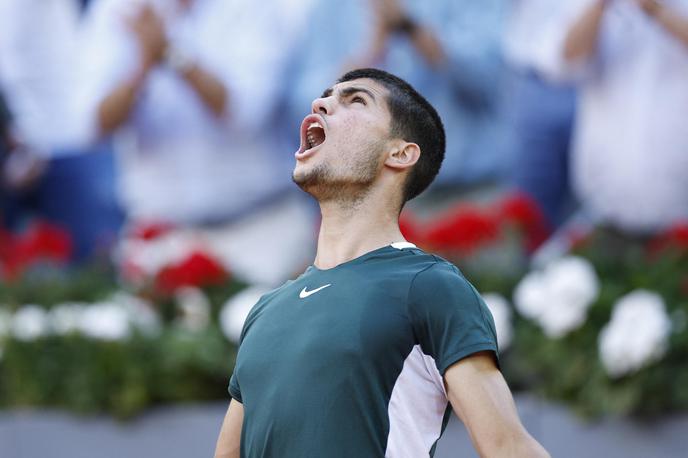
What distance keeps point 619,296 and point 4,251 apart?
400cm

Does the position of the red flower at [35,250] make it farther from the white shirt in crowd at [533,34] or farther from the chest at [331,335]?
the chest at [331,335]

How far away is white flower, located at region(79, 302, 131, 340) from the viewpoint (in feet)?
19.5

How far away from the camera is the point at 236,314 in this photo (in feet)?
19.1

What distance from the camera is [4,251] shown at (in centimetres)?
729

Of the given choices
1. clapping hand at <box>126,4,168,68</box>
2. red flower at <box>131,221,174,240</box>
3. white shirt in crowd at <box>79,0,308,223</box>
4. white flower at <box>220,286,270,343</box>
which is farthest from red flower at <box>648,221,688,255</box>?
clapping hand at <box>126,4,168,68</box>

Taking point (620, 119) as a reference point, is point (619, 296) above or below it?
below

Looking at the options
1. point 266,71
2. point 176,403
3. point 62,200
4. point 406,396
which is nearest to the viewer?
point 406,396

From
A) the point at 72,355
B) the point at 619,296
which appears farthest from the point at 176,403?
the point at 619,296

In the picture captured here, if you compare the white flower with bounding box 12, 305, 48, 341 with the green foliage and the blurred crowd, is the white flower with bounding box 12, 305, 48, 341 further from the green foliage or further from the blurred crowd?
the green foliage

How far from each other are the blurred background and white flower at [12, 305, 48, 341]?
15 millimetres

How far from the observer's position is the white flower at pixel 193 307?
6113mm

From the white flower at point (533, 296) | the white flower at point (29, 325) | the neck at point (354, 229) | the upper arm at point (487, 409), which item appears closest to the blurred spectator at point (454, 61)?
the white flower at point (533, 296)

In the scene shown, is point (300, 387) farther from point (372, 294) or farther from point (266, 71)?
point (266, 71)

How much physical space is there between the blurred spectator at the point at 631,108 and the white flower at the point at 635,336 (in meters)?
1.09
